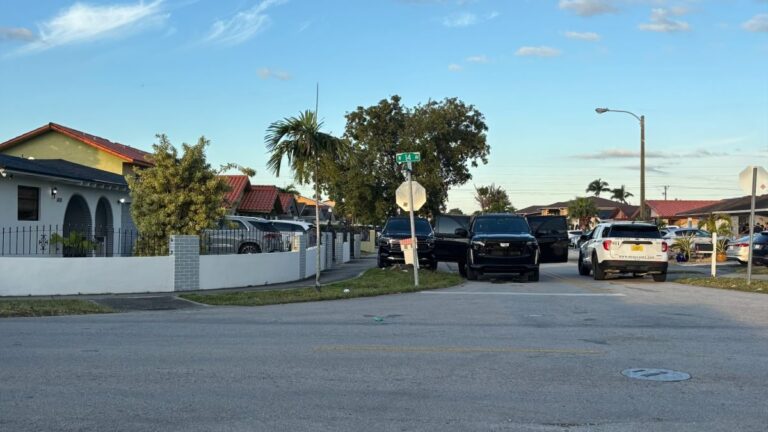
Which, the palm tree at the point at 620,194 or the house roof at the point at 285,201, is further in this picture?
the palm tree at the point at 620,194

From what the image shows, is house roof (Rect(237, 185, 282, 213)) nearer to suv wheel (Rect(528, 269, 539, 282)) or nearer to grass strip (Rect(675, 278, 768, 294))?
suv wheel (Rect(528, 269, 539, 282))

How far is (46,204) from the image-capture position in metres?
22.1

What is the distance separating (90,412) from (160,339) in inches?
156

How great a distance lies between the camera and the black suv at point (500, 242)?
824 inches

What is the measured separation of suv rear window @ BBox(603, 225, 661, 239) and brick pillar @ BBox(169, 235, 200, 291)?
38.5 ft

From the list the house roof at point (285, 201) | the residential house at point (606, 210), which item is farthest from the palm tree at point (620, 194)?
the house roof at point (285, 201)

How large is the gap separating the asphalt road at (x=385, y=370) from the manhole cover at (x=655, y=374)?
0.14 meters

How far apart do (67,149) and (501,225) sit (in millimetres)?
23951

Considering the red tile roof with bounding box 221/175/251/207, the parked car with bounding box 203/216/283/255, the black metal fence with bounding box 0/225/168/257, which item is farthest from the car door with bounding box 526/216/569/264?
the red tile roof with bounding box 221/175/251/207

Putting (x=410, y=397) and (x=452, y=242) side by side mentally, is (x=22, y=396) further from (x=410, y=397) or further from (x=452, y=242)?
(x=452, y=242)

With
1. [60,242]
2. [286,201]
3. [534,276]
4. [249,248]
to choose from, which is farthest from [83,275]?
[286,201]

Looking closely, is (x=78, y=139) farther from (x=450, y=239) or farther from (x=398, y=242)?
(x=450, y=239)

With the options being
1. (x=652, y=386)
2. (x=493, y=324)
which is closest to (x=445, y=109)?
(x=493, y=324)

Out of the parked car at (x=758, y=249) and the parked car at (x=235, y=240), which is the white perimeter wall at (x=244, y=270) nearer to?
the parked car at (x=235, y=240)
